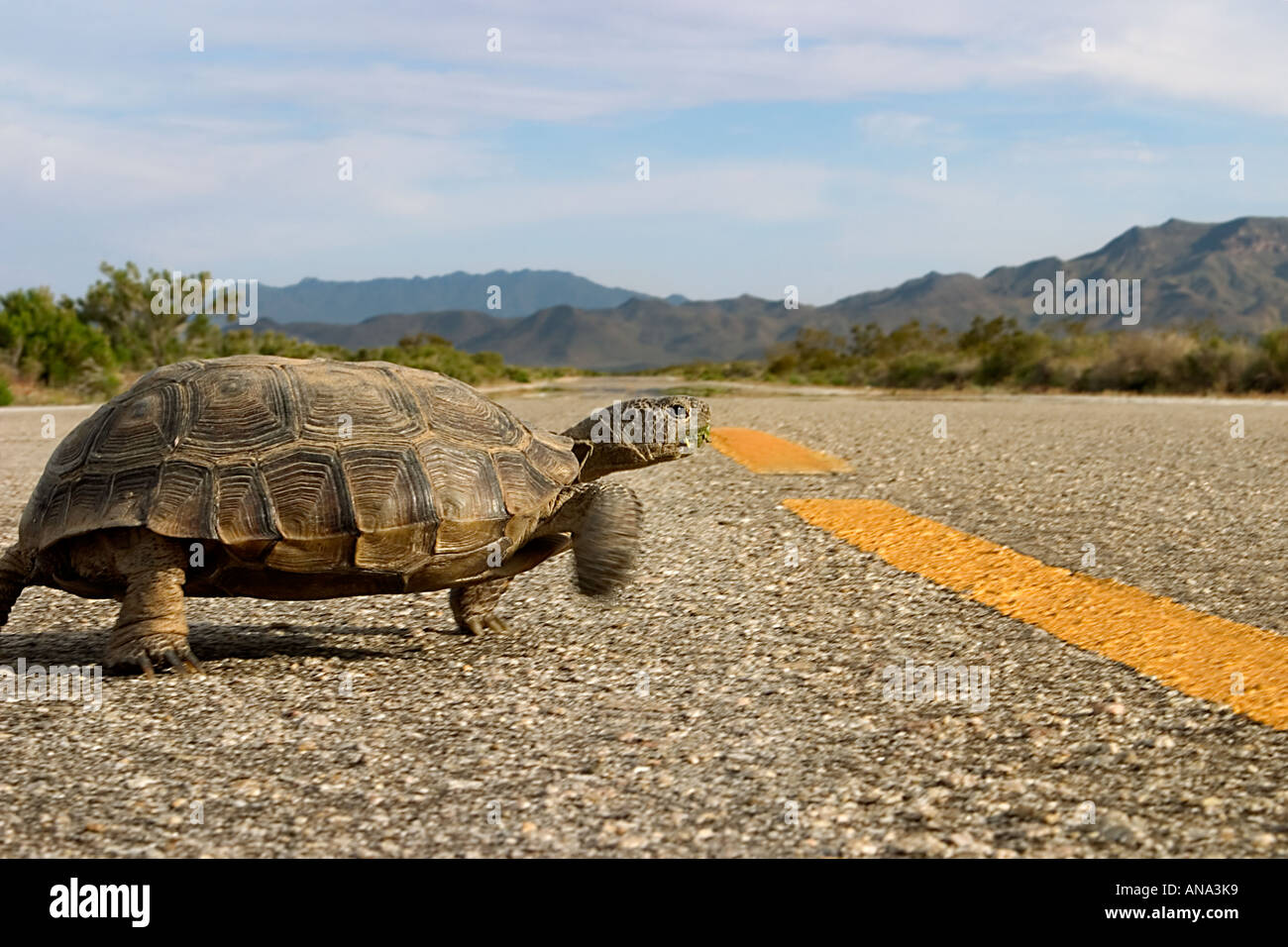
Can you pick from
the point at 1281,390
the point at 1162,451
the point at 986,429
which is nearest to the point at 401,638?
the point at 1162,451

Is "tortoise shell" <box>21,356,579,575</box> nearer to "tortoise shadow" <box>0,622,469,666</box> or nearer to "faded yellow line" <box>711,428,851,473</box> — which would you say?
"tortoise shadow" <box>0,622,469,666</box>

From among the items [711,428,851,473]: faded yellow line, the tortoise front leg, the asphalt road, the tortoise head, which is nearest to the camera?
the asphalt road

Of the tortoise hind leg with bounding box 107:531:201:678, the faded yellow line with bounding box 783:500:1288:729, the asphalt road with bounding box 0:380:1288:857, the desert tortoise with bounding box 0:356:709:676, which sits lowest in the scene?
the asphalt road with bounding box 0:380:1288:857

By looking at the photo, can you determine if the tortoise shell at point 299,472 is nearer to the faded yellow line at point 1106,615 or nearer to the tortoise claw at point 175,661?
the tortoise claw at point 175,661

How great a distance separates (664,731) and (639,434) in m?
1.82

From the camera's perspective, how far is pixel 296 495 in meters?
5.34

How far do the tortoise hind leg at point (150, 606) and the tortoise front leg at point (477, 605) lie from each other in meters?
1.41

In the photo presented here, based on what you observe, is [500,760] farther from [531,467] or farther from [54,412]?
[54,412]

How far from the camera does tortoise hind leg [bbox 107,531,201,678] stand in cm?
539

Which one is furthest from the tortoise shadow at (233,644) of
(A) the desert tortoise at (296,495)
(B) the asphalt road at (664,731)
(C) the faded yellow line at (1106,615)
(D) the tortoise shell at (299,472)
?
(C) the faded yellow line at (1106,615)

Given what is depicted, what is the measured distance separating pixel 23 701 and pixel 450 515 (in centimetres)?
193

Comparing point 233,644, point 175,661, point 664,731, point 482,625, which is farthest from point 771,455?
point 664,731

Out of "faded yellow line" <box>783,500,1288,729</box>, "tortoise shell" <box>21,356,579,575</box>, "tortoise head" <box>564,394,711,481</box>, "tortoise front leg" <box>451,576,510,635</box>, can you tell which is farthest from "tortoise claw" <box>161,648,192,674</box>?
"faded yellow line" <box>783,500,1288,729</box>

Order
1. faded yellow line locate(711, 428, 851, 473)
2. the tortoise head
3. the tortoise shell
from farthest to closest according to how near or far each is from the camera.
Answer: faded yellow line locate(711, 428, 851, 473), the tortoise head, the tortoise shell
